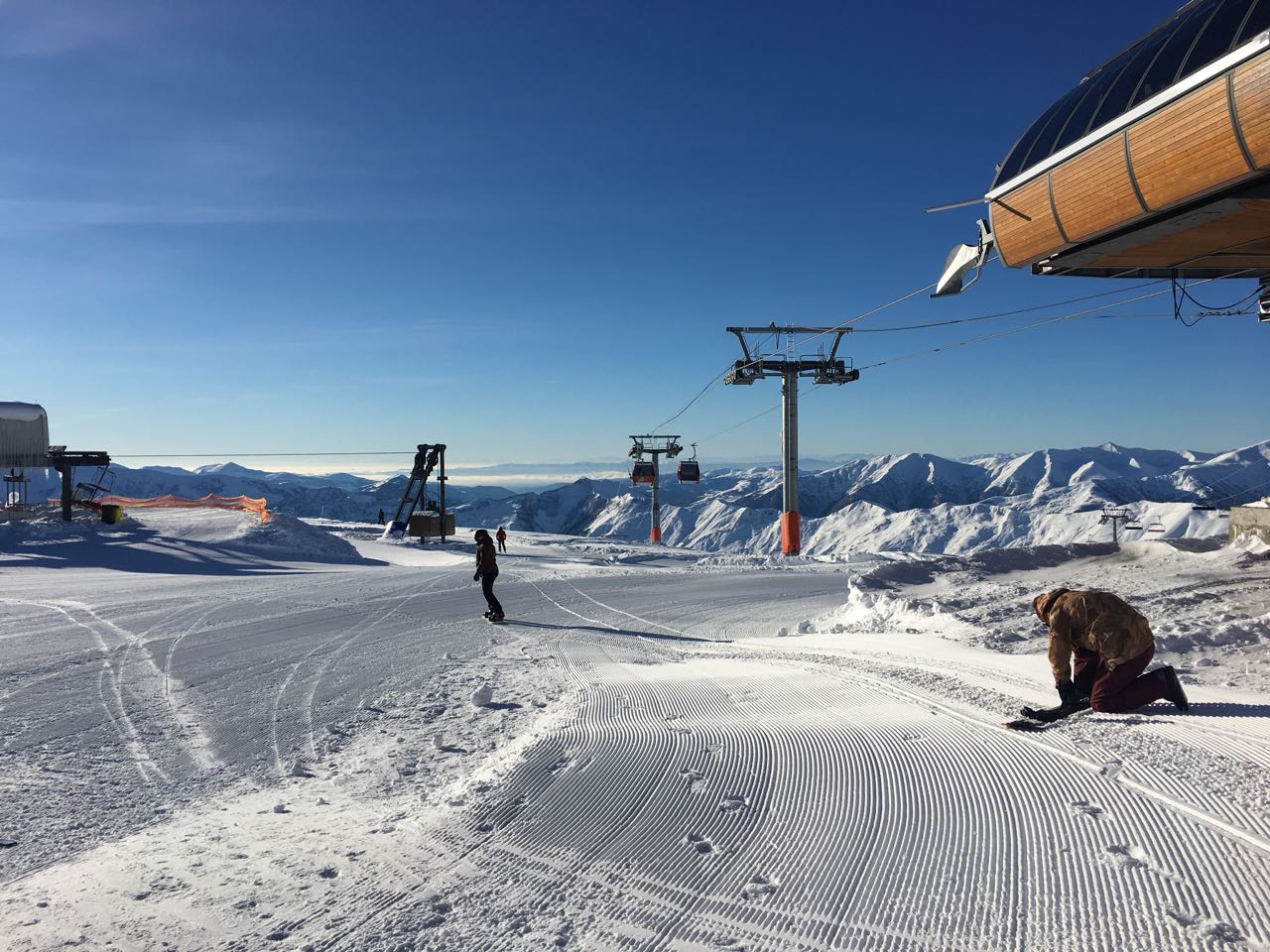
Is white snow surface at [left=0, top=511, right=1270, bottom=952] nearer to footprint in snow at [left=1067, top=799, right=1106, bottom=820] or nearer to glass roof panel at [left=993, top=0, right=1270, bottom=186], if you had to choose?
footprint in snow at [left=1067, top=799, right=1106, bottom=820]

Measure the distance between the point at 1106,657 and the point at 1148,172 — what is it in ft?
15.0

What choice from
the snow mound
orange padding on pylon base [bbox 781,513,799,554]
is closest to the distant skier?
the snow mound

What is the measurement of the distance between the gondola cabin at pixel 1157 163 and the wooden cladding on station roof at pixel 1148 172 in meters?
0.01

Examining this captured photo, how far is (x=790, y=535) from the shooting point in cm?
3259

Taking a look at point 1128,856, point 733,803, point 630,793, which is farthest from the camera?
point 630,793

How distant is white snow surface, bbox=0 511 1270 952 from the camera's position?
11.6 feet

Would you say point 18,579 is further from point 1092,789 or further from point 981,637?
point 1092,789

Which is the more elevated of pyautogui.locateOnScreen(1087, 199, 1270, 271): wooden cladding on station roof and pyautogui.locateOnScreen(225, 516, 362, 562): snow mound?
pyautogui.locateOnScreen(1087, 199, 1270, 271): wooden cladding on station roof

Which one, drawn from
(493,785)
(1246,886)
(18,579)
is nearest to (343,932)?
(493,785)

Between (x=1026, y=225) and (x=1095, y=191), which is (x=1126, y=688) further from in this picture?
(x=1026, y=225)

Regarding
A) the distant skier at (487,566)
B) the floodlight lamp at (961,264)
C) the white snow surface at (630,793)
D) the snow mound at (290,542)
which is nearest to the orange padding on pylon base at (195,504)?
the snow mound at (290,542)

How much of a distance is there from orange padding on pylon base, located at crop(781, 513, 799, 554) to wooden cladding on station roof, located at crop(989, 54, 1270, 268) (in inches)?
913

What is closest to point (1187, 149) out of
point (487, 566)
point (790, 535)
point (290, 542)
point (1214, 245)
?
point (1214, 245)

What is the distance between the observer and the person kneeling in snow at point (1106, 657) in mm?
6285
